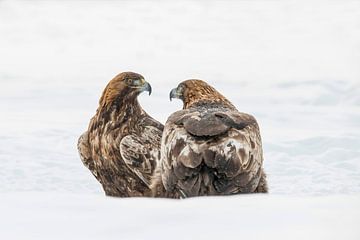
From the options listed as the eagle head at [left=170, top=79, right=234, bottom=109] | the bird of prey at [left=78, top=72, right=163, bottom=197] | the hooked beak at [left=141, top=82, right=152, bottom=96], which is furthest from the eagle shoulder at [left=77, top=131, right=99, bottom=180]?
the eagle head at [left=170, top=79, right=234, bottom=109]

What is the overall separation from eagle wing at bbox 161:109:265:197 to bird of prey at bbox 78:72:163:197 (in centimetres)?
170

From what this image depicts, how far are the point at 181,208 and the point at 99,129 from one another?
4.71 metres

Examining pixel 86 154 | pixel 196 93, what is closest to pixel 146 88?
pixel 196 93

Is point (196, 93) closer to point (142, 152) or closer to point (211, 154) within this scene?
point (142, 152)

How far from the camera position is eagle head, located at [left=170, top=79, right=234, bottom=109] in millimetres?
9172

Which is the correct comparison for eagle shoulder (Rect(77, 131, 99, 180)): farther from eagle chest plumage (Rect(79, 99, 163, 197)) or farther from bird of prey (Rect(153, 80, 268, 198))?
bird of prey (Rect(153, 80, 268, 198))

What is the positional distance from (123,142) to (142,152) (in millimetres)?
230

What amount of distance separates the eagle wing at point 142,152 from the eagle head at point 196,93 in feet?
1.61

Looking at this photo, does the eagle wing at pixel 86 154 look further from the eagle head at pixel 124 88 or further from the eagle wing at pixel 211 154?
the eagle wing at pixel 211 154

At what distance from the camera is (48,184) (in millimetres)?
18297

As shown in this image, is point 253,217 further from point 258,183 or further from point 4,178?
point 4,178

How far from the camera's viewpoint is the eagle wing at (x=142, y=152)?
912cm

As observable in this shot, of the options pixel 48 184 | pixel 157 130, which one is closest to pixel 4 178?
pixel 48 184

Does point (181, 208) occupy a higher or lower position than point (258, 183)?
higher
